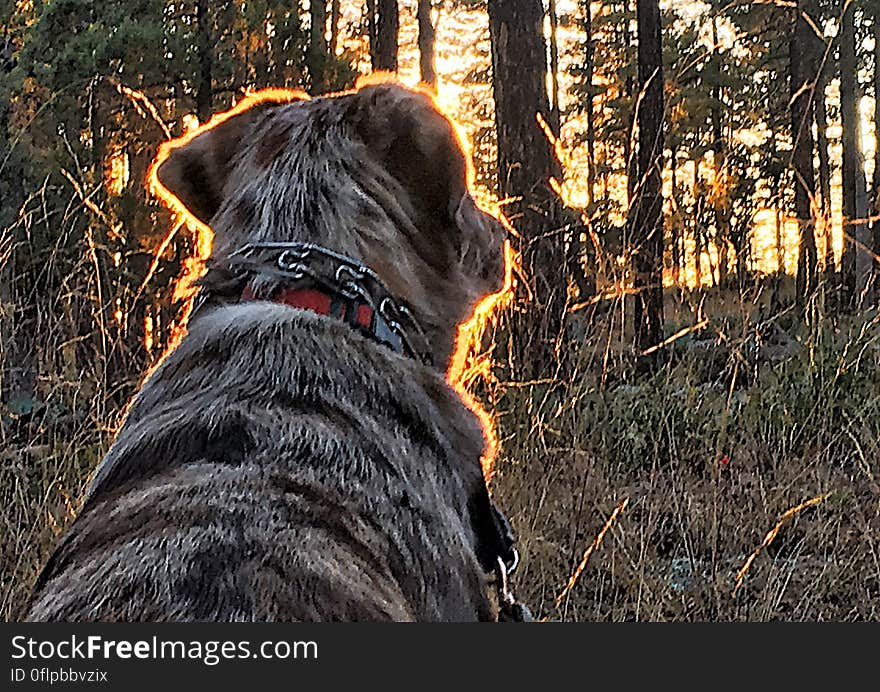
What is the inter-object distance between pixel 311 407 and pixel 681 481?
8.34ft

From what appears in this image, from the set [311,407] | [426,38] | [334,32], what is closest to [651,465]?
[311,407]

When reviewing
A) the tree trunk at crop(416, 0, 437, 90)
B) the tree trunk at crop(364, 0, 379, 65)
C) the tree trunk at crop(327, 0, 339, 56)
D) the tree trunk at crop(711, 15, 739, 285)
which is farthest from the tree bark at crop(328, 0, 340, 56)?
the tree trunk at crop(416, 0, 437, 90)

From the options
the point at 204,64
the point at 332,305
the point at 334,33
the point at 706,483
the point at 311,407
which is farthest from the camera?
the point at 334,33

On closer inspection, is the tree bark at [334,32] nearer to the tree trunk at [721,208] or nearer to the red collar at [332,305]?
the tree trunk at [721,208]

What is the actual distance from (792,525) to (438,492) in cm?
248

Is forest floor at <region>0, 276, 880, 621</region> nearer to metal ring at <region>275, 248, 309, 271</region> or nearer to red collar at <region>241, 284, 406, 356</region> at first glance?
red collar at <region>241, 284, 406, 356</region>

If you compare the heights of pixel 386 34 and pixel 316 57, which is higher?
pixel 386 34

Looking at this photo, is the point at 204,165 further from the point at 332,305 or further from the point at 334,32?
the point at 334,32

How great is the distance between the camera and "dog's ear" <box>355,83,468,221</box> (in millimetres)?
2141

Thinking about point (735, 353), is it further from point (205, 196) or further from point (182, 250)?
point (182, 250)

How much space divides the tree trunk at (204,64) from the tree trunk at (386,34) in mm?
5725

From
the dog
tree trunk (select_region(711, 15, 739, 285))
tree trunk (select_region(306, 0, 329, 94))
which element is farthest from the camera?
tree trunk (select_region(306, 0, 329, 94))

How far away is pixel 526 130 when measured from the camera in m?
6.08

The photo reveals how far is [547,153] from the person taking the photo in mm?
6031
